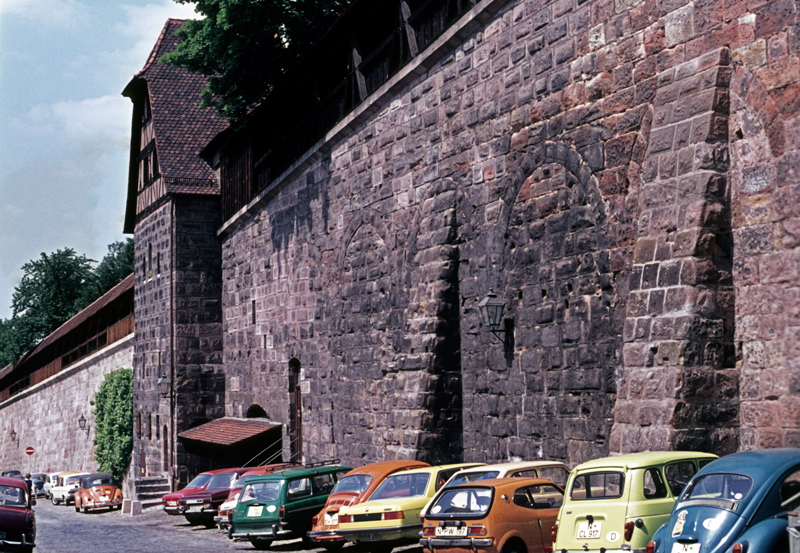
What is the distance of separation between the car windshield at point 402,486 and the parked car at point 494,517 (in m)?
1.81

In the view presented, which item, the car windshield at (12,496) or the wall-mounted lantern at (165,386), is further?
the wall-mounted lantern at (165,386)

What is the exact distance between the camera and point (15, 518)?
16.5m

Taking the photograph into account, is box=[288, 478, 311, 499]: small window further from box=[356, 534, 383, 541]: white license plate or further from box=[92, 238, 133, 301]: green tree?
box=[92, 238, 133, 301]: green tree

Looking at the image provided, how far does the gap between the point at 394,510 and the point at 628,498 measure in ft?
15.5

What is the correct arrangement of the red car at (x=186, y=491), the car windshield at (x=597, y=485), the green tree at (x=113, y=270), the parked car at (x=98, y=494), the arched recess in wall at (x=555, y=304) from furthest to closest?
1. the green tree at (x=113, y=270)
2. the parked car at (x=98, y=494)
3. the red car at (x=186, y=491)
4. the arched recess in wall at (x=555, y=304)
5. the car windshield at (x=597, y=485)

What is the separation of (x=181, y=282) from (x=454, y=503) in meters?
19.8

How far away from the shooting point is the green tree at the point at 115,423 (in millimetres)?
36750

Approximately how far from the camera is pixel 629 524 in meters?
9.62

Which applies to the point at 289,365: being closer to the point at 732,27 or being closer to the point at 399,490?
the point at 399,490

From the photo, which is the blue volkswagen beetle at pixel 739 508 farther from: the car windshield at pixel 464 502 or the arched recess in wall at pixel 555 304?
the arched recess in wall at pixel 555 304

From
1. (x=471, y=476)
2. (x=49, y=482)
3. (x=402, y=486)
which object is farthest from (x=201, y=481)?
(x=49, y=482)

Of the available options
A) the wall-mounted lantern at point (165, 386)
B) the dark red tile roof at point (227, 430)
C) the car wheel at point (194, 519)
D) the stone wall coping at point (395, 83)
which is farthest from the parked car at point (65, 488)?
the car wheel at point (194, 519)

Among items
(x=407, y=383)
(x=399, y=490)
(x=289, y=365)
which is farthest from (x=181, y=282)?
(x=399, y=490)

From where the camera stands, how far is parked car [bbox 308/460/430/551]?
14.8m
